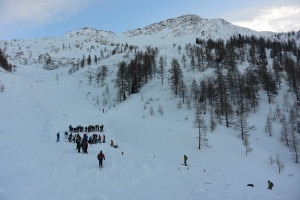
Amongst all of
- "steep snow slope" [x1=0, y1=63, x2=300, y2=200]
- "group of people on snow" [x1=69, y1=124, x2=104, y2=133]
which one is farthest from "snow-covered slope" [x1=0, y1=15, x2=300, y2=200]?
"group of people on snow" [x1=69, y1=124, x2=104, y2=133]

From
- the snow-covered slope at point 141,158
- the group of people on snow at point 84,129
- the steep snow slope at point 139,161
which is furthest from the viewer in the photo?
the group of people on snow at point 84,129

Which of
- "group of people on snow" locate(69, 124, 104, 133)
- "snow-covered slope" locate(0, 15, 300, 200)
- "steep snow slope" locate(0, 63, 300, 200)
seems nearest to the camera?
"steep snow slope" locate(0, 63, 300, 200)

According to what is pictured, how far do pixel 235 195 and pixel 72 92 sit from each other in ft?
308

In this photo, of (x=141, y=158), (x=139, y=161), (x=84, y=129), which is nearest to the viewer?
(x=139, y=161)

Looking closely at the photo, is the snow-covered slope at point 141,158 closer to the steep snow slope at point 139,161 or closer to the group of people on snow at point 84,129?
the steep snow slope at point 139,161

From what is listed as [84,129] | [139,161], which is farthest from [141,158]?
[84,129]

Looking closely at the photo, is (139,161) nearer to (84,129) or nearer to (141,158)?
(141,158)

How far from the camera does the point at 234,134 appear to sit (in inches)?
2279

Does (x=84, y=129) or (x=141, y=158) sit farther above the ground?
(x=84, y=129)

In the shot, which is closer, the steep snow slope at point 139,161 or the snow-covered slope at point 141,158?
the steep snow slope at point 139,161

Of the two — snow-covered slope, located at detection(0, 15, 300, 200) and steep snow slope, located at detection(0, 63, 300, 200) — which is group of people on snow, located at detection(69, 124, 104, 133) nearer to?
snow-covered slope, located at detection(0, 15, 300, 200)

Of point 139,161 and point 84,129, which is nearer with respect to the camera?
point 139,161

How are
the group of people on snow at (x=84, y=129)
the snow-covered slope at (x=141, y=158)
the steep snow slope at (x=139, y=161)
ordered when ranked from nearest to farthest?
the steep snow slope at (x=139, y=161), the snow-covered slope at (x=141, y=158), the group of people on snow at (x=84, y=129)

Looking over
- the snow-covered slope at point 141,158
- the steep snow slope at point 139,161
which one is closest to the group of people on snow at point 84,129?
the snow-covered slope at point 141,158
